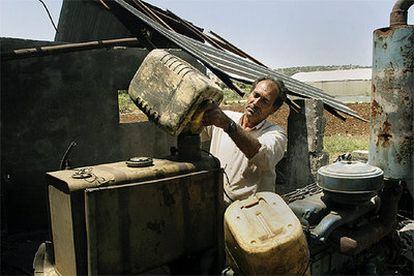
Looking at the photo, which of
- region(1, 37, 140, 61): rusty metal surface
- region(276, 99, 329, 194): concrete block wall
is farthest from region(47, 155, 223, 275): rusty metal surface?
region(276, 99, 329, 194): concrete block wall

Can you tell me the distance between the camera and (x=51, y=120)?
17.3 feet

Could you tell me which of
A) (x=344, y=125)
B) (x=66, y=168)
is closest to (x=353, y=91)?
(x=344, y=125)

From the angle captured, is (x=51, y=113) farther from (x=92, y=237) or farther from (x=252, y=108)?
(x=92, y=237)

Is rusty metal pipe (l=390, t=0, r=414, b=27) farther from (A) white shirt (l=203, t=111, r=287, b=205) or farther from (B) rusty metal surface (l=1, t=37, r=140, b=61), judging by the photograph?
(B) rusty metal surface (l=1, t=37, r=140, b=61)

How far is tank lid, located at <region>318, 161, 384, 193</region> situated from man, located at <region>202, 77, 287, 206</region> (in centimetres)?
41

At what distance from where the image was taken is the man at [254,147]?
8.39 feet

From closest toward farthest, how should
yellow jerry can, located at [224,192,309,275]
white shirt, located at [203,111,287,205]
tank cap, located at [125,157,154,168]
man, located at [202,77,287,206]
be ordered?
yellow jerry can, located at [224,192,309,275], tank cap, located at [125,157,154,168], man, located at [202,77,287,206], white shirt, located at [203,111,287,205]

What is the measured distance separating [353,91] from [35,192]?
2775cm

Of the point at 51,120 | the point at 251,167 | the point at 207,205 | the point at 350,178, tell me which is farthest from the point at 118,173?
the point at 51,120

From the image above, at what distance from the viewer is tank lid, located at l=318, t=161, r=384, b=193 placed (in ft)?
7.62

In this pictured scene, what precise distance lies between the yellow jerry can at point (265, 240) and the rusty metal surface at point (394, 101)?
107 centimetres

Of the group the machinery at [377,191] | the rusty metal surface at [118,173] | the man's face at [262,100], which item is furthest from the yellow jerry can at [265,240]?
the man's face at [262,100]

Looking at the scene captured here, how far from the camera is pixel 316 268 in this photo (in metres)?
2.44

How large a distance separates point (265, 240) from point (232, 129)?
71 cm
